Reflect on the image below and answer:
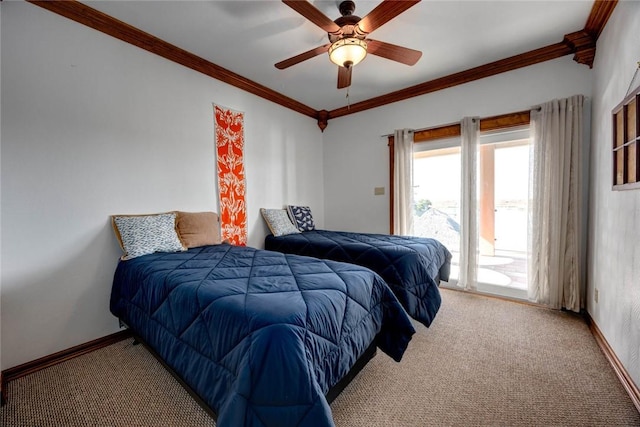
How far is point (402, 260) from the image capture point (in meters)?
2.19

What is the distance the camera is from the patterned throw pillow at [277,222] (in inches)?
133

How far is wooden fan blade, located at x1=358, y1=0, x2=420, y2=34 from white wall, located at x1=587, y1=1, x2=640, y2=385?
4.43ft

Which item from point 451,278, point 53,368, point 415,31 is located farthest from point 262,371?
point 451,278

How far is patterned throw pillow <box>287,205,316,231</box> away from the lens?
3.74 meters

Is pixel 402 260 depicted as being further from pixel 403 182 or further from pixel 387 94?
pixel 387 94

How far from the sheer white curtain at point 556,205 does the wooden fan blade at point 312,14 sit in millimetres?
2348

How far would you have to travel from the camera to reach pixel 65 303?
192cm

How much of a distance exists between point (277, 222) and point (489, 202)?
2.70m

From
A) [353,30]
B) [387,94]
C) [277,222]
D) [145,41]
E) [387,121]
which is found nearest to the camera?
[353,30]

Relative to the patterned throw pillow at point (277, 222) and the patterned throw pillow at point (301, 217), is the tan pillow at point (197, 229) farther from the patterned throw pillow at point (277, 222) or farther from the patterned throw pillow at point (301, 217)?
the patterned throw pillow at point (301, 217)

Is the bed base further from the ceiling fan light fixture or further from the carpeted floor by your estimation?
the ceiling fan light fixture

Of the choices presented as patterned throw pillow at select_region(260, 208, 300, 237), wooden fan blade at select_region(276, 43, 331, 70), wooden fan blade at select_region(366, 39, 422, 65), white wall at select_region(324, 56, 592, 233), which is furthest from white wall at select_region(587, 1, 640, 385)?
patterned throw pillow at select_region(260, 208, 300, 237)

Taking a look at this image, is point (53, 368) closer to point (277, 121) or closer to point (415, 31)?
point (277, 121)

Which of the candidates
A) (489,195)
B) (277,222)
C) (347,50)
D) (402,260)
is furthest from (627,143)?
(277,222)
